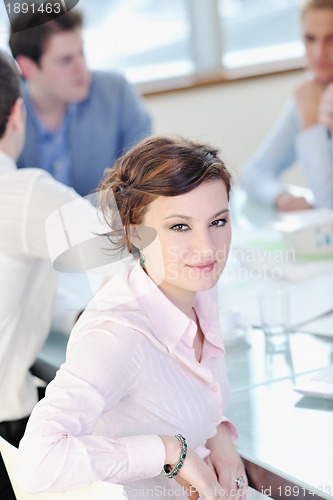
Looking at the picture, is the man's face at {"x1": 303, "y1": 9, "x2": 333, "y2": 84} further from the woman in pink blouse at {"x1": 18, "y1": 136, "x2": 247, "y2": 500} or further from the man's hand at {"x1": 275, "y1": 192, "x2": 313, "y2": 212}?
the woman in pink blouse at {"x1": 18, "y1": 136, "x2": 247, "y2": 500}

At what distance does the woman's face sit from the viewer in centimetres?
116

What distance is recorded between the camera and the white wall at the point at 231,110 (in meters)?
4.82

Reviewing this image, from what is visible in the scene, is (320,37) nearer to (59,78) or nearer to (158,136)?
(59,78)

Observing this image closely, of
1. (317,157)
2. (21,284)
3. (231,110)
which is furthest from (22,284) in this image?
(231,110)

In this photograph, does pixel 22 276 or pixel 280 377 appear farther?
pixel 22 276

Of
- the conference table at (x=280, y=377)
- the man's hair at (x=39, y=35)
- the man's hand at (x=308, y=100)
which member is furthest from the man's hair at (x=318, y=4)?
the conference table at (x=280, y=377)

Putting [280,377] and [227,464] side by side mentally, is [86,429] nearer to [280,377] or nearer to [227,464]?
[227,464]

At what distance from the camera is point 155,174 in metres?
1.16

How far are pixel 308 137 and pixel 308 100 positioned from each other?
0.22 meters

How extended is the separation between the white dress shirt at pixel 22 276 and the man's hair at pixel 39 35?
1287 mm

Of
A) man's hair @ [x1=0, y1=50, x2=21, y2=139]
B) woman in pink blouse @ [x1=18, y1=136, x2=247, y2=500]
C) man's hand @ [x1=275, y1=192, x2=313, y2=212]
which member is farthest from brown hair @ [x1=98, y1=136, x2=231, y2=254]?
man's hand @ [x1=275, y1=192, x2=313, y2=212]

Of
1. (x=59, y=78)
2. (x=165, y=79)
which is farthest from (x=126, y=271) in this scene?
(x=165, y=79)

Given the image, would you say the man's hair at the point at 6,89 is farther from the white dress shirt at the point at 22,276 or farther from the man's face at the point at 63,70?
the man's face at the point at 63,70

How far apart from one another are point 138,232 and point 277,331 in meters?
0.55
